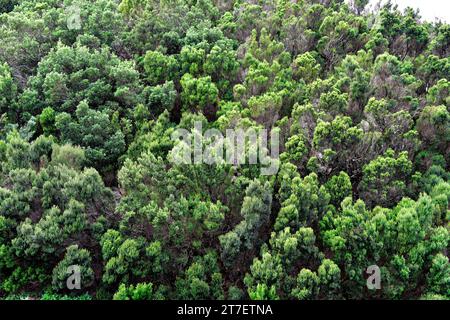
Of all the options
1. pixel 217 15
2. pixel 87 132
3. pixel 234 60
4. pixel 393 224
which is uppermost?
pixel 217 15

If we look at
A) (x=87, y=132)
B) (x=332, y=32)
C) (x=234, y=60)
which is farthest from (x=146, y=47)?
(x=332, y=32)

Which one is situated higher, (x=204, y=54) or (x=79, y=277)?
(x=204, y=54)

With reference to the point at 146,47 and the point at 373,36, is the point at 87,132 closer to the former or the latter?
the point at 146,47

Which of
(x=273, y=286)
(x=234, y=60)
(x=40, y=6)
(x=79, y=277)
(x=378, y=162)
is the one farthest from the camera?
(x=40, y=6)

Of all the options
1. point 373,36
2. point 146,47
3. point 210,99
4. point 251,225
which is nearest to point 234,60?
point 210,99

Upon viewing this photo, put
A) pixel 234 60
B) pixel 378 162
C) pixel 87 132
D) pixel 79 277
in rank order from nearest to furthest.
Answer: pixel 79 277
pixel 378 162
pixel 87 132
pixel 234 60
